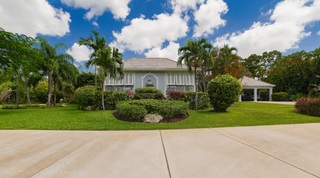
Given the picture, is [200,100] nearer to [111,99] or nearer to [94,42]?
[111,99]

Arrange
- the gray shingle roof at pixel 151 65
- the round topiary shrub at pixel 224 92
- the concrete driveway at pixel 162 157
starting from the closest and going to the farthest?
the concrete driveway at pixel 162 157 → the round topiary shrub at pixel 224 92 → the gray shingle roof at pixel 151 65

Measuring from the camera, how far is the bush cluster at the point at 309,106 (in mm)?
10422

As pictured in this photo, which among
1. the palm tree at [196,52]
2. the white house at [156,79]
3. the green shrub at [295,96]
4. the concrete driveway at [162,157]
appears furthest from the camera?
the green shrub at [295,96]

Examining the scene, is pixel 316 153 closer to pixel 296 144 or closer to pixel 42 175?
pixel 296 144

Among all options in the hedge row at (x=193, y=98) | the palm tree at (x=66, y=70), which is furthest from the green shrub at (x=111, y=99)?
the palm tree at (x=66, y=70)

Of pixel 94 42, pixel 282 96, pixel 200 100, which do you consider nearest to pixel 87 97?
pixel 94 42

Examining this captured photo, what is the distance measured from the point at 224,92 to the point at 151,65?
10.1m

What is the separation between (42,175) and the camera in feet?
9.51

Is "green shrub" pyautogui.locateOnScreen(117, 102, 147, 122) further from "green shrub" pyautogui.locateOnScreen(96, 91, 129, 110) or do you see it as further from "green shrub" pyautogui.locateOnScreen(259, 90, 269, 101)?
"green shrub" pyautogui.locateOnScreen(259, 90, 269, 101)

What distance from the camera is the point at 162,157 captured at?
12.3 ft

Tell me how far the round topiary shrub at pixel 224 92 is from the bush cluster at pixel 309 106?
4.46 meters

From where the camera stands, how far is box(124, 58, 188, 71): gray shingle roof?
1798 cm

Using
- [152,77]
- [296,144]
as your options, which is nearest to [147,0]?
[152,77]

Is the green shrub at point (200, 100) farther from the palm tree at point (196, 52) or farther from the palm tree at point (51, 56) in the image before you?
the palm tree at point (51, 56)
